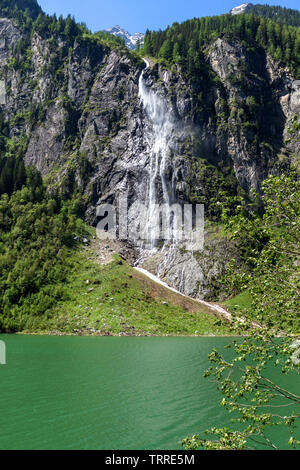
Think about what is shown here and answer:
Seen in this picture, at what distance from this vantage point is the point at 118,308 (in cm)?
7581

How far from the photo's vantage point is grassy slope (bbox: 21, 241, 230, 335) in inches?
2810

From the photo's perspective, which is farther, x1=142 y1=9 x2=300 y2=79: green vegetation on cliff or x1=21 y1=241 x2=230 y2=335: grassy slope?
x1=142 y1=9 x2=300 y2=79: green vegetation on cliff

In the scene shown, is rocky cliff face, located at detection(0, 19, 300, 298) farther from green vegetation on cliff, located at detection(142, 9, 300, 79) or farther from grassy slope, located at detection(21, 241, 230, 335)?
grassy slope, located at detection(21, 241, 230, 335)

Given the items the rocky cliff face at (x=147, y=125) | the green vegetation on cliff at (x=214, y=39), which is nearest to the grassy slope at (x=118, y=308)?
the rocky cliff face at (x=147, y=125)

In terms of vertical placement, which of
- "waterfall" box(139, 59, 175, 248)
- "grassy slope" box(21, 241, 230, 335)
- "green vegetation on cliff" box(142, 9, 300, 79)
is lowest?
"grassy slope" box(21, 241, 230, 335)

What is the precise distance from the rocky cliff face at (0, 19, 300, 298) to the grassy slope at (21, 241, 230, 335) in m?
16.2

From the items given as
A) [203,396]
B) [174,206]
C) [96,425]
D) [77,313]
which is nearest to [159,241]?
[174,206]

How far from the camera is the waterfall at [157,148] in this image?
112 m

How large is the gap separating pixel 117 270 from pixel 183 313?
20.2 metres

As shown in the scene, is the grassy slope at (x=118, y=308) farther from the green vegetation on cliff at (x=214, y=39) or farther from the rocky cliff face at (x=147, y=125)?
the green vegetation on cliff at (x=214, y=39)

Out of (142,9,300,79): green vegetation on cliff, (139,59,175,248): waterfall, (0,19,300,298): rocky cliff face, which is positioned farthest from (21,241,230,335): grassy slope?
(142,9,300,79): green vegetation on cliff

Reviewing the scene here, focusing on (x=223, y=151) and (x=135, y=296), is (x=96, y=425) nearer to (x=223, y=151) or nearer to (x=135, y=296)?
(x=135, y=296)

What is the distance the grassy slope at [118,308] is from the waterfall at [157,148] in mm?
24033
